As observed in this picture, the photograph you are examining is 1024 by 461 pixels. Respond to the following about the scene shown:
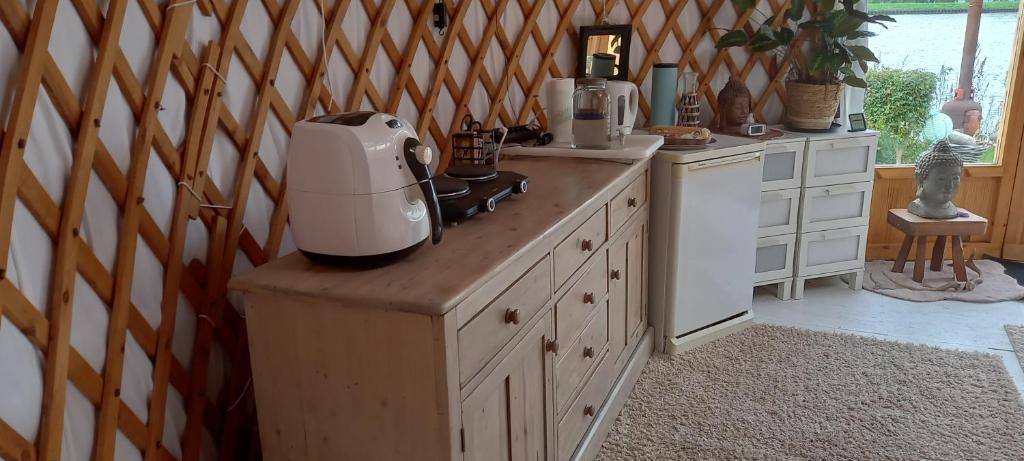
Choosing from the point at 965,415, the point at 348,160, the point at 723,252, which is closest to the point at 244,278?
the point at 348,160

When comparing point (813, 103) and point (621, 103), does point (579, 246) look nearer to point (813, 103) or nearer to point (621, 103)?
point (621, 103)

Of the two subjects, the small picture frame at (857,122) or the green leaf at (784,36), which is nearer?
the green leaf at (784,36)

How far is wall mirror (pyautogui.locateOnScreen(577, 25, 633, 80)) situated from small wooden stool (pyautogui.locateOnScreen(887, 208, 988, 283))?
1.29 m

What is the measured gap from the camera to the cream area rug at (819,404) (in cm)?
184

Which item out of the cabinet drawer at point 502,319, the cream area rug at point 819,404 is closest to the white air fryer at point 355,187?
the cabinet drawer at point 502,319

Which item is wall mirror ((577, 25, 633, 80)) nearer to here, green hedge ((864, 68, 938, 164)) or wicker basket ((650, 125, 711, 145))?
wicker basket ((650, 125, 711, 145))

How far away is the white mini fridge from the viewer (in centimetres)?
224

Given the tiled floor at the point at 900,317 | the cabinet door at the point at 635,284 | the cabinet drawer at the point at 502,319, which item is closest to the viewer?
the cabinet drawer at the point at 502,319

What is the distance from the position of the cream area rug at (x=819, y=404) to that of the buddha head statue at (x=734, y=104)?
0.82 metres

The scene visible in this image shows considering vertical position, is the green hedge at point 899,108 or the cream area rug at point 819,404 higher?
the green hedge at point 899,108

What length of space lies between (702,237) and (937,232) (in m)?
1.17

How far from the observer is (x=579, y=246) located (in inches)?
62.8

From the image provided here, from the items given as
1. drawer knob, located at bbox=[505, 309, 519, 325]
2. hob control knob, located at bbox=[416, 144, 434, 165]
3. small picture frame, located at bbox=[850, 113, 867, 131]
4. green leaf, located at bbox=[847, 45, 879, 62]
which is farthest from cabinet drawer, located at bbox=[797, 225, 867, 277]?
hob control knob, located at bbox=[416, 144, 434, 165]

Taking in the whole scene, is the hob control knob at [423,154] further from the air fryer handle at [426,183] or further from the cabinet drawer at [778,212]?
the cabinet drawer at [778,212]
